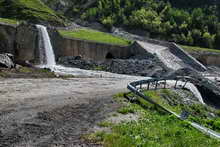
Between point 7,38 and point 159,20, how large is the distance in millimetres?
43683

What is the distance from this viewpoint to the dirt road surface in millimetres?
6531

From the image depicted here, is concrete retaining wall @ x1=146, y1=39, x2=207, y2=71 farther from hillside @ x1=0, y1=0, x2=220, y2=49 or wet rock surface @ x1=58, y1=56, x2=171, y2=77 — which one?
hillside @ x1=0, y1=0, x2=220, y2=49

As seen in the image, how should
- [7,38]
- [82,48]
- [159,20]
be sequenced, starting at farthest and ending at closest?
[159,20]
[82,48]
[7,38]

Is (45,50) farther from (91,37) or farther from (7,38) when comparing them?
(91,37)

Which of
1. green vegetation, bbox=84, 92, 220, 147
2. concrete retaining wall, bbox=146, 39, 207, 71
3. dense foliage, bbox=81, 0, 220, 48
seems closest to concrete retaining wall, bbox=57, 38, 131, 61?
concrete retaining wall, bbox=146, 39, 207, 71

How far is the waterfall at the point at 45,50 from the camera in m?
27.8

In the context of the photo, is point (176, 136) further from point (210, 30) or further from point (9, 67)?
point (210, 30)

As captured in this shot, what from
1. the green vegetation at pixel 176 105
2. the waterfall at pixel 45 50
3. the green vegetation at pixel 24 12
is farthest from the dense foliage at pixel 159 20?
the green vegetation at pixel 176 105

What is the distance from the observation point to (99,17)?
220 feet

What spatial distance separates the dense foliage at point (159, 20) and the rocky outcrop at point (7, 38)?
3830 centimetres

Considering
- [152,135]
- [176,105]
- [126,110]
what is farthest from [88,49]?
[152,135]

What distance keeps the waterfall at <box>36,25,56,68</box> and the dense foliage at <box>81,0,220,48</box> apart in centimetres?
3392

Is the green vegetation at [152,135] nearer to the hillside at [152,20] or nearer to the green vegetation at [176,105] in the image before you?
the green vegetation at [176,105]

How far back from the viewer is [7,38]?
25500 millimetres
